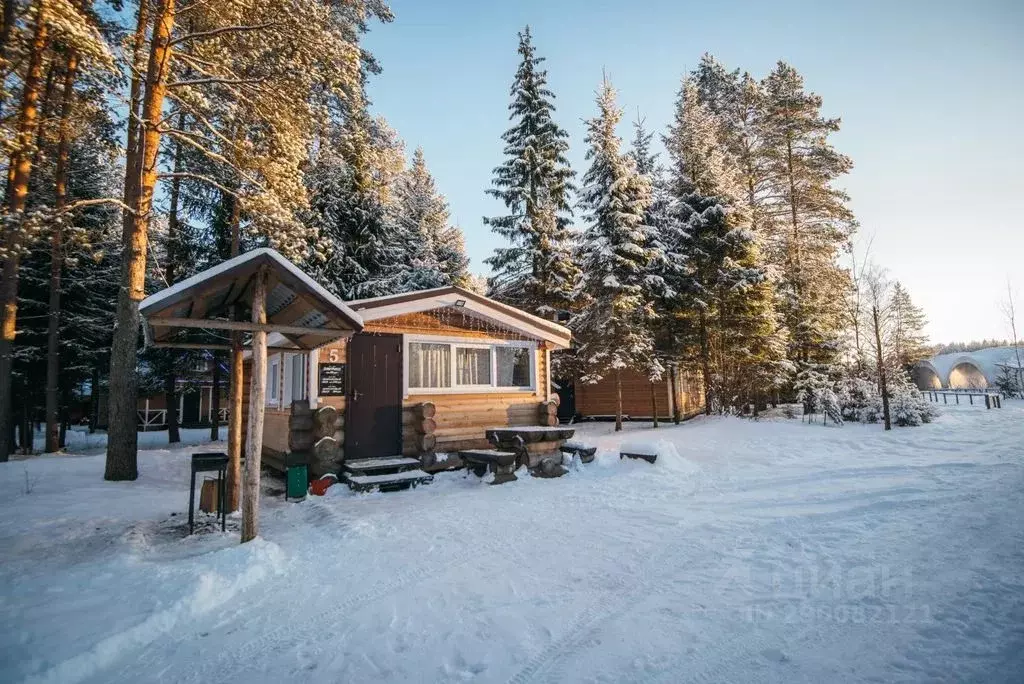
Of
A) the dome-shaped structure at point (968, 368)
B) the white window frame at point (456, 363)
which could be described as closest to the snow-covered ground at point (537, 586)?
the white window frame at point (456, 363)

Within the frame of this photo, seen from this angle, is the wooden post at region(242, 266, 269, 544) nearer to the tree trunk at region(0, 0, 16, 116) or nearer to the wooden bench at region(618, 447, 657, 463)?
the wooden bench at region(618, 447, 657, 463)

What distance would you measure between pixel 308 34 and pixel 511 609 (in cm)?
1024

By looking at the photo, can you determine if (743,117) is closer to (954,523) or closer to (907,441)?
(907,441)

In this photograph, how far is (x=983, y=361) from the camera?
33.1 metres

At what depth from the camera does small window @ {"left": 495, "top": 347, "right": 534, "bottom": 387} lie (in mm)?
11562

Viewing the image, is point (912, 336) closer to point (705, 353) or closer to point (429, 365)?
point (705, 353)

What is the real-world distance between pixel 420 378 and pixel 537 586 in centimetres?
682

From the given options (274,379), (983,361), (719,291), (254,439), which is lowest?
(254,439)

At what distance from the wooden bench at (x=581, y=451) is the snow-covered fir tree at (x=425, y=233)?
1021 centimetres

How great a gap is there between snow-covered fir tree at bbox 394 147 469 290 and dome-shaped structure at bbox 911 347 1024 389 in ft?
105

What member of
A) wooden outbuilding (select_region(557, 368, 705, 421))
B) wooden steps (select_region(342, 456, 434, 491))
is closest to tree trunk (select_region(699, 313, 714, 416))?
wooden outbuilding (select_region(557, 368, 705, 421))

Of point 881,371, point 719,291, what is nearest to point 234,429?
point 719,291

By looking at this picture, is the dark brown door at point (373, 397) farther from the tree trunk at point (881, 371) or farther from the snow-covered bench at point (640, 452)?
the tree trunk at point (881, 371)

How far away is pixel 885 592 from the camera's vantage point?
366cm
